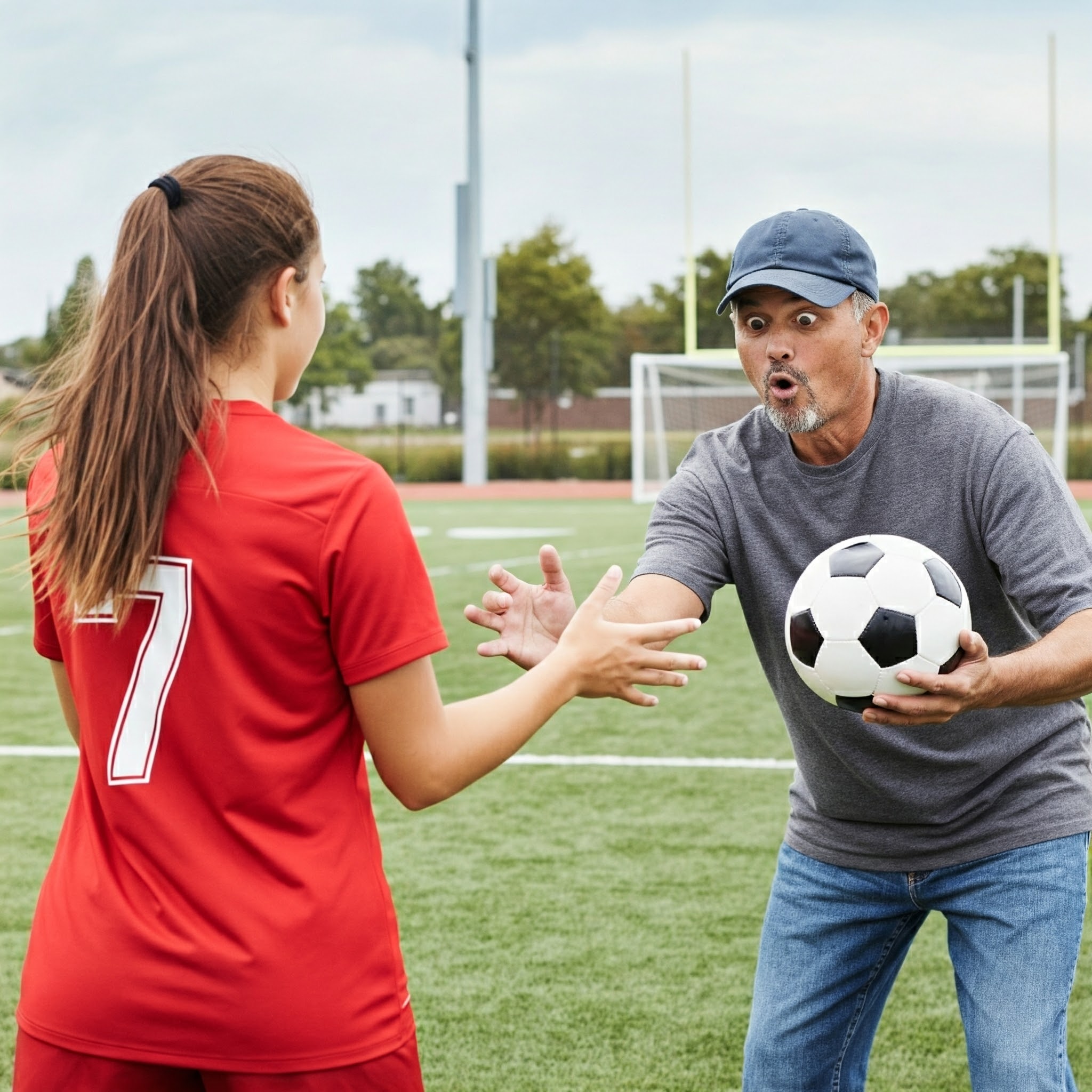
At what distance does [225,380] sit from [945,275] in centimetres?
5041

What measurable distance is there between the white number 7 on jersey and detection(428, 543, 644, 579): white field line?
12191 mm

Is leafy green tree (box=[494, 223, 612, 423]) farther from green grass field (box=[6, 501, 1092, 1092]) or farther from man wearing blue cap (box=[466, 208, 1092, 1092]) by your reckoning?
A: man wearing blue cap (box=[466, 208, 1092, 1092])

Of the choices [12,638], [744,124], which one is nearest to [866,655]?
[12,638]

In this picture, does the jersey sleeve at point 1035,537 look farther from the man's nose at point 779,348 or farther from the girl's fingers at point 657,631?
the girl's fingers at point 657,631

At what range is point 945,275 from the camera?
4950 centimetres

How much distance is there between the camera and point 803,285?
2.90 meters

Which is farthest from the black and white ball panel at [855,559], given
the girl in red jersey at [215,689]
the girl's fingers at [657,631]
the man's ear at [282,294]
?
the man's ear at [282,294]

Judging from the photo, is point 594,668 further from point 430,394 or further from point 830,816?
point 430,394

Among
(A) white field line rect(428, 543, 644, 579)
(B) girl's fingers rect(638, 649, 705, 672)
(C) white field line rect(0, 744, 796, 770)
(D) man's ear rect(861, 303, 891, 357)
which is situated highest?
(D) man's ear rect(861, 303, 891, 357)

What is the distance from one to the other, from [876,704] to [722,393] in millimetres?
21971

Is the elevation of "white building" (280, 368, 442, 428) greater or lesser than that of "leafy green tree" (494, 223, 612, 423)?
lesser

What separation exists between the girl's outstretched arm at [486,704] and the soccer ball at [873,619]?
52cm

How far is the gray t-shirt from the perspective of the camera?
2.75 meters

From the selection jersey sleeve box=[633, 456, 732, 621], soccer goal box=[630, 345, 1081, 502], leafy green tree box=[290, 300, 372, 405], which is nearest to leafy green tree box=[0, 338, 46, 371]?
leafy green tree box=[290, 300, 372, 405]
